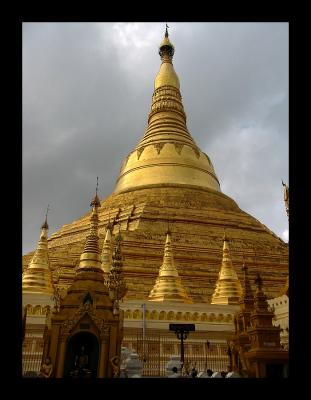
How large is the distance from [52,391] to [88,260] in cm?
912

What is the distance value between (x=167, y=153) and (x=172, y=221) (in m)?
8.55

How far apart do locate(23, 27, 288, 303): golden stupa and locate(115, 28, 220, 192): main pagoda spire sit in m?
0.08

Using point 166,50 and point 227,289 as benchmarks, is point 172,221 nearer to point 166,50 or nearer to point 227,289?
point 227,289

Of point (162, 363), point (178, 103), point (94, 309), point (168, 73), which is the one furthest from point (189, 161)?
point (94, 309)

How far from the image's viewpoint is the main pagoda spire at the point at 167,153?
2983cm

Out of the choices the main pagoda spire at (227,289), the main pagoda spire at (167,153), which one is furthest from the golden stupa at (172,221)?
the main pagoda spire at (227,289)

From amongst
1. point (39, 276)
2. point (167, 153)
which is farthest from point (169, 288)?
point (167, 153)

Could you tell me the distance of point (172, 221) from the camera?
24.1 meters

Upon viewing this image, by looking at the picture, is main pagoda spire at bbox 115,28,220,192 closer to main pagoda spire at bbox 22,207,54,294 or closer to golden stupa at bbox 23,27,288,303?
golden stupa at bbox 23,27,288,303

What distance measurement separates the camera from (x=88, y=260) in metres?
12.5

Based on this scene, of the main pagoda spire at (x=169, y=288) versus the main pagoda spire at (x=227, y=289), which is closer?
the main pagoda spire at (x=169, y=288)

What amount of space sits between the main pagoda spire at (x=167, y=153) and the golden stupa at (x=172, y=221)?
80 mm

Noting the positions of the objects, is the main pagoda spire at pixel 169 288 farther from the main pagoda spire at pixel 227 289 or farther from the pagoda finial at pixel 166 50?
the pagoda finial at pixel 166 50
